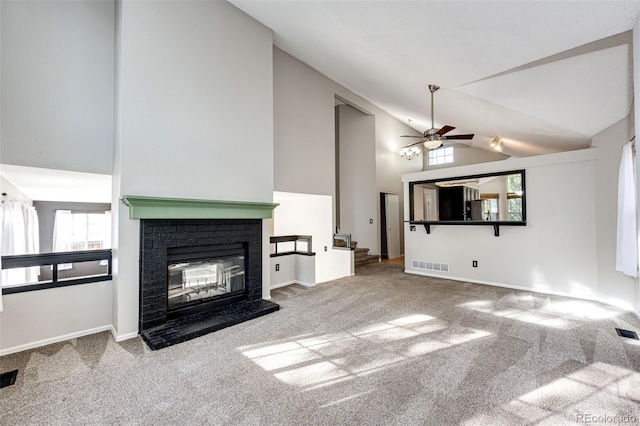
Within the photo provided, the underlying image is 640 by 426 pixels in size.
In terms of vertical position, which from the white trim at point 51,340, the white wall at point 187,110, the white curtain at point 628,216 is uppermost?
the white wall at point 187,110

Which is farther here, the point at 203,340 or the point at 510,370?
the point at 203,340

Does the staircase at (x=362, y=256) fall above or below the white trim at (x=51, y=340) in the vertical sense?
above

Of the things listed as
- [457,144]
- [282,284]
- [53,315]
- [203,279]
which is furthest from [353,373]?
[457,144]

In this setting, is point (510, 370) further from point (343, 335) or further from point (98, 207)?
point (98, 207)

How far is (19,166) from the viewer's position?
9.53 ft

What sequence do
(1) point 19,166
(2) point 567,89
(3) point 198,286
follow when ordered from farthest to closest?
(3) point 198,286, (2) point 567,89, (1) point 19,166

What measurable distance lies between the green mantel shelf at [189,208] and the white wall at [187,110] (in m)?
0.18

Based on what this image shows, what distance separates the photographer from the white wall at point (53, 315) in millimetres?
2762

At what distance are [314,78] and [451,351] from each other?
551cm

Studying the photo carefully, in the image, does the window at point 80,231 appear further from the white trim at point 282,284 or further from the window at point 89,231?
the white trim at point 282,284


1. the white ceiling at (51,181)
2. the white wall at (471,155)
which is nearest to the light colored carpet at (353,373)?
the white ceiling at (51,181)

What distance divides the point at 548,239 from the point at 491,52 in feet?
11.4

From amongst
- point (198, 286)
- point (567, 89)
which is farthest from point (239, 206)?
point (567, 89)

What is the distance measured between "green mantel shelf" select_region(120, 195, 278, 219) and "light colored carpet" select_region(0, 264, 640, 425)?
143cm
